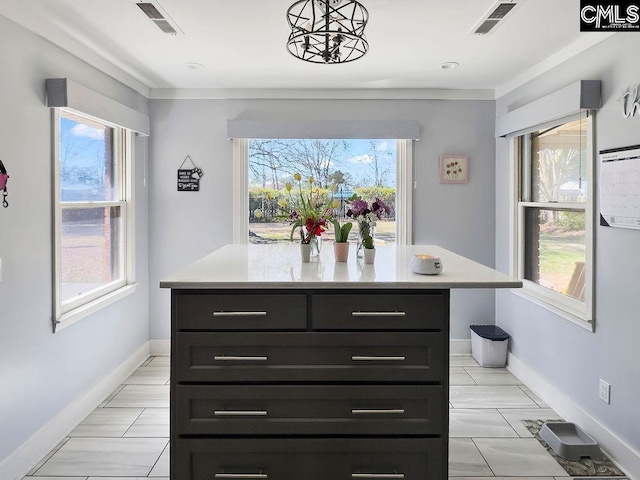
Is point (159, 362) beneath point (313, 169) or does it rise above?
beneath

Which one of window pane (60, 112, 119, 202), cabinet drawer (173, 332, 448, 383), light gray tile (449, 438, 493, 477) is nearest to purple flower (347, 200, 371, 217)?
cabinet drawer (173, 332, 448, 383)

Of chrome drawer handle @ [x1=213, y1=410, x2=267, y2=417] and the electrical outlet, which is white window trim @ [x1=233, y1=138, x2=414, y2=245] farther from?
chrome drawer handle @ [x1=213, y1=410, x2=267, y2=417]

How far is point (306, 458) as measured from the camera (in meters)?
2.09

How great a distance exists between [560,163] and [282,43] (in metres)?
2.04

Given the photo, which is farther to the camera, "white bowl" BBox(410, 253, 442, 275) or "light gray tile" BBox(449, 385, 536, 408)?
"light gray tile" BBox(449, 385, 536, 408)

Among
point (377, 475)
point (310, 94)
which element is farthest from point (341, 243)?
point (310, 94)

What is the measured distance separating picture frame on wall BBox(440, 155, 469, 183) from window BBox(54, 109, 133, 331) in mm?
2653

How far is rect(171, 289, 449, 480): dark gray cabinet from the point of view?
2.08 meters

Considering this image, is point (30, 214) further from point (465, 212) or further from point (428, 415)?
point (465, 212)

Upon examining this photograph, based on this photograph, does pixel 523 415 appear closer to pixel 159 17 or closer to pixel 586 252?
pixel 586 252

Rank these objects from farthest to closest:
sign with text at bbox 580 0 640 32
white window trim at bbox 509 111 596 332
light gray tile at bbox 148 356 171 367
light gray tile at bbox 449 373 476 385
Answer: light gray tile at bbox 148 356 171 367, light gray tile at bbox 449 373 476 385, white window trim at bbox 509 111 596 332, sign with text at bbox 580 0 640 32

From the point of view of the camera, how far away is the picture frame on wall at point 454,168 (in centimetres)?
461

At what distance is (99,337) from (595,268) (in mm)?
3205

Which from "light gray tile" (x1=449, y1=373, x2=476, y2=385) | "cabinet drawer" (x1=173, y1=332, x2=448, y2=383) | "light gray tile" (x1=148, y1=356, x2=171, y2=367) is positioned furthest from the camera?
"light gray tile" (x1=148, y1=356, x2=171, y2=367)
